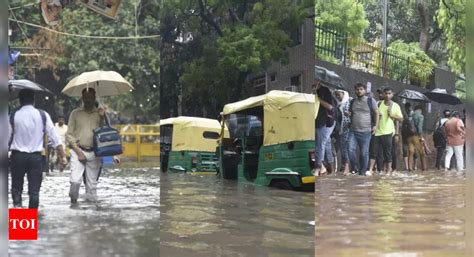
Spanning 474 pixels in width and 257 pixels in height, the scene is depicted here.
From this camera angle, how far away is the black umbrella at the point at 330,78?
492 centimetres

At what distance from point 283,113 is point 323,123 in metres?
1.11

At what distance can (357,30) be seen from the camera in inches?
215

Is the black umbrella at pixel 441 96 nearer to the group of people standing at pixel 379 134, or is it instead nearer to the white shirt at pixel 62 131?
the group of people standing at pixel 379 134

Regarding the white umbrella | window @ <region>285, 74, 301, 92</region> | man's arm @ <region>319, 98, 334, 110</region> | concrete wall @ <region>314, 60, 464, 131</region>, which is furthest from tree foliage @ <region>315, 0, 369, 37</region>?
the white umbrella

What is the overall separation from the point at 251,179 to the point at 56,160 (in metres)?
1.15

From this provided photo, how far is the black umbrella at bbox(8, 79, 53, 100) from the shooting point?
3.24 m

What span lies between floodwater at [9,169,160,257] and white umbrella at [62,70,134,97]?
0.44 meters

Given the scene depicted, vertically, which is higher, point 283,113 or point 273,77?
point 273,77

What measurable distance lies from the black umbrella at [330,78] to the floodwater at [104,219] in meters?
1.90

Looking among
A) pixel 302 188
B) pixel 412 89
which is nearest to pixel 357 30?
pixel 412 89

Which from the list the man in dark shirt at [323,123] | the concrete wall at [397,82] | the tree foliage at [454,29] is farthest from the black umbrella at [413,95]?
the man in dark shirt at [323,123]

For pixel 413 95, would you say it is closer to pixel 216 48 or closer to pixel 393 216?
pixel 393 216

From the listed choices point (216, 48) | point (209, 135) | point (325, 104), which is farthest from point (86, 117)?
point (325, 104)

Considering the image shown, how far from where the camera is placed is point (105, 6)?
339cm
